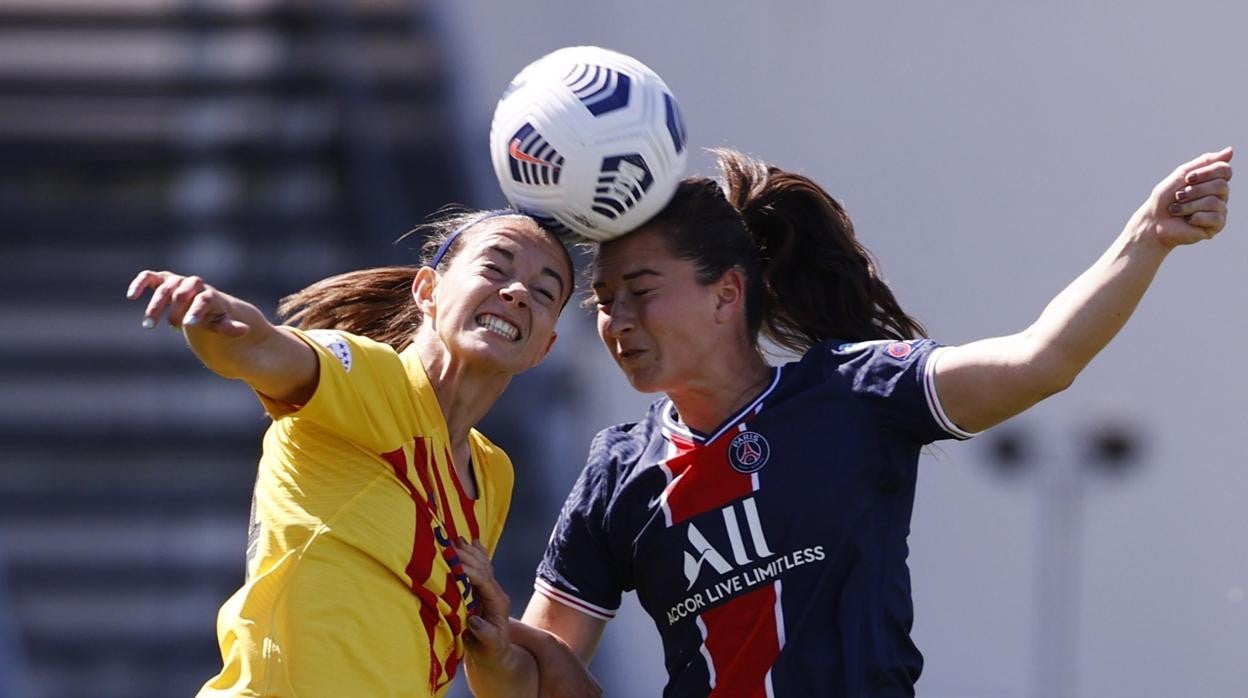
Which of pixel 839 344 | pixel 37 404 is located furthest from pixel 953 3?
pixel 839 344

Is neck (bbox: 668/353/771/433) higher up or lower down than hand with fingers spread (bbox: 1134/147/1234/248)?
lower down

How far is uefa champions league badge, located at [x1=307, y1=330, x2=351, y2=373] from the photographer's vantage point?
2543 millimetres

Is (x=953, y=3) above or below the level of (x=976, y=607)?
above

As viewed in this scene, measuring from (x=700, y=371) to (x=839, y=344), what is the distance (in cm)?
24

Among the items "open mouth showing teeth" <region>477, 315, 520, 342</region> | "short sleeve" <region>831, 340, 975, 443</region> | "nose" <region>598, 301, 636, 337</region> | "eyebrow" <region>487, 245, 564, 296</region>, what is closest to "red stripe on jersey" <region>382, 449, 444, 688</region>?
"open mouth showing teeth" <region>477, 315, 520, 342</region>

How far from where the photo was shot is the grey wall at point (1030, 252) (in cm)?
698

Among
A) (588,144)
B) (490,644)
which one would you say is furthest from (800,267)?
(490,644)

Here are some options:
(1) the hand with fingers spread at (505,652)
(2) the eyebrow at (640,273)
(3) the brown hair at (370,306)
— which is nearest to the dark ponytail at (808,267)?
(2) the eyebrow at (640,273)

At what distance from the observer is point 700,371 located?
3.01 meters

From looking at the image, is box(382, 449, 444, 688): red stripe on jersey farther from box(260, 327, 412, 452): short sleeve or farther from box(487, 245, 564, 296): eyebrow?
box(487, 245, 564, 296): eyebrow

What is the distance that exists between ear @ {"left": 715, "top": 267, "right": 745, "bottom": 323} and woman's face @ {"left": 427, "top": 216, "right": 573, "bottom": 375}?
29 cm

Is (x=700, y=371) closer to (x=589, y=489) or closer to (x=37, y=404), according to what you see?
(x=589, y=489)

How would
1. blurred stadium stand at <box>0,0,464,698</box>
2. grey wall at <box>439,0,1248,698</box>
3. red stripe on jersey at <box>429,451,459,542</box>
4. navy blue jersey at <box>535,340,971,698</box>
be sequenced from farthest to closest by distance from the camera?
grey wall at <box>439,0,1248,698</box> → blurred stadium stand at <box>0,0,464,698</box> → navy blue jersey at <box>535,340,971,698</box> → red stripe on jersey at <box>429,451,459,542</box>

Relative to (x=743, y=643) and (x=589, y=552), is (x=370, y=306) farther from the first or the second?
(x=743, y=643)
